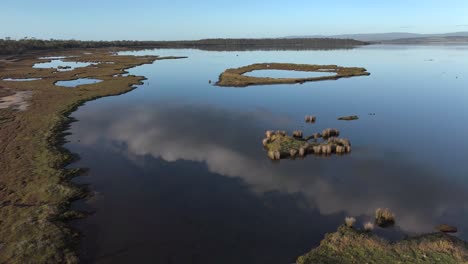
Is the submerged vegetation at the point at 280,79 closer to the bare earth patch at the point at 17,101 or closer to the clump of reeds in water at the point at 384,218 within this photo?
the bare earth patch at the point at 17,101

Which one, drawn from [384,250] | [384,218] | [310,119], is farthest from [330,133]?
[384,250]

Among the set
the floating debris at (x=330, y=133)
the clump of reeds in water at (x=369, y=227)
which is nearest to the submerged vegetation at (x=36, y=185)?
the clump of reeds in water at (x=369, y=227)

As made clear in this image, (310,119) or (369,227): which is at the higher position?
(310,119)

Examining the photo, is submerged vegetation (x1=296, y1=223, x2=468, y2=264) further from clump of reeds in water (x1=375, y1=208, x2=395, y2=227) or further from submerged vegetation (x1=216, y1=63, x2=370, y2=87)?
submerged vegetation (x1=216, y1=63, x2=370, y2=87)

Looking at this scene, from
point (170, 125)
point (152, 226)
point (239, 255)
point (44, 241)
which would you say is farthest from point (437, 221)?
point (170, 125)

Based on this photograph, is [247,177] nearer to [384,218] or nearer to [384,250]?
[384,218]

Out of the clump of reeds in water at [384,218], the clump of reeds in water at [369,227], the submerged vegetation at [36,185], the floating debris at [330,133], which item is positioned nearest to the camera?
the submerged vegetation at [36,185]

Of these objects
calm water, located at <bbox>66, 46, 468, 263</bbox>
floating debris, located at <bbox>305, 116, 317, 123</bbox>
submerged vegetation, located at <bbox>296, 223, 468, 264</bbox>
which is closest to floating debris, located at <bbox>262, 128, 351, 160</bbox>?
calm water, located at <bbox>66, 46, 468, 263</bbox>

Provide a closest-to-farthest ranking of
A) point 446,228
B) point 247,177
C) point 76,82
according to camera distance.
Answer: point 446,228 < point 247,177 < point 76,82
